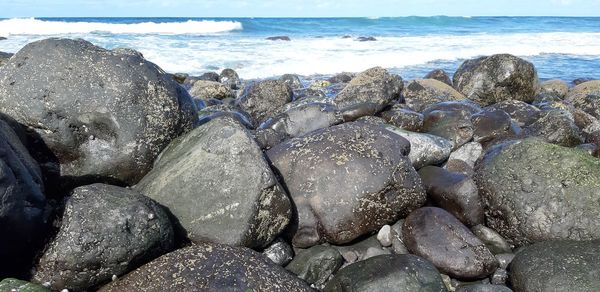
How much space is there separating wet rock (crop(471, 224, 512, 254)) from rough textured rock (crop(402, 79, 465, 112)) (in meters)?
4.92

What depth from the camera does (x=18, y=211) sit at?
3230 millimetres

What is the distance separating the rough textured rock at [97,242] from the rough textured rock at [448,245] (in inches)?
83.3

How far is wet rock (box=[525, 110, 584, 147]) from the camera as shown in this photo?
22.1 ft

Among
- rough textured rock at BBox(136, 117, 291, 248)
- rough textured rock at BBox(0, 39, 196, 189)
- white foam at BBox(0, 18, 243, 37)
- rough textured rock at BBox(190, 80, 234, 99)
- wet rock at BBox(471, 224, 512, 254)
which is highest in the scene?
rough textured rock at BBox(0, 39, 196, 189)

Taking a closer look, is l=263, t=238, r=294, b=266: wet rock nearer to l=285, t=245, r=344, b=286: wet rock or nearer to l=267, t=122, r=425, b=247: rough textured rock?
l=285, t=245, r=344, b=286: wet rock

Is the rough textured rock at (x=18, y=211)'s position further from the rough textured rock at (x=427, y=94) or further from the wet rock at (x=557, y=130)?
the rough textured rock at (x=427, y=94)

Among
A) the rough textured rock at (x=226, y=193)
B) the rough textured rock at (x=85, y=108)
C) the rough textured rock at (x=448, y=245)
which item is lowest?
the rough textured rock at (x=448, y=245)

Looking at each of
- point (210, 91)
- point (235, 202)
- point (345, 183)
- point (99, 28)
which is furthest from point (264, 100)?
point (99, 28)

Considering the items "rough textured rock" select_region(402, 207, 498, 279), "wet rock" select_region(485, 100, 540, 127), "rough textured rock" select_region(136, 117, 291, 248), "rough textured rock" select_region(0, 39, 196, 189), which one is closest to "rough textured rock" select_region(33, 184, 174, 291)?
"rough textured rock" select_region(136, 117, 291, 248)

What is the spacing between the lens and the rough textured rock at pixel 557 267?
3670mm

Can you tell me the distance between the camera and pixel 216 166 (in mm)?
4051

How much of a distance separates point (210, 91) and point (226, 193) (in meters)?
7.26

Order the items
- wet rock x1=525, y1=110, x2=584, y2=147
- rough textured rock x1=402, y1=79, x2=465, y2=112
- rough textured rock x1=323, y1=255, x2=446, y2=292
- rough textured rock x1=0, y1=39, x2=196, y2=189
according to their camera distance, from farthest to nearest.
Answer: rough textured rock x1=402, y1=79, x2=465, y2=112 → wet rock x1=525, y1=110, x2=584, y2=147 → rough textured rock x1=0, y1=39, x2=196, y2=189 → rough textured rock x1=323, y1=255, x2=446, y2=292

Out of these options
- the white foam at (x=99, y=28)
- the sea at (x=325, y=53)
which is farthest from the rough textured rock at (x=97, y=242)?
the white foam at (x=99, y=28)
